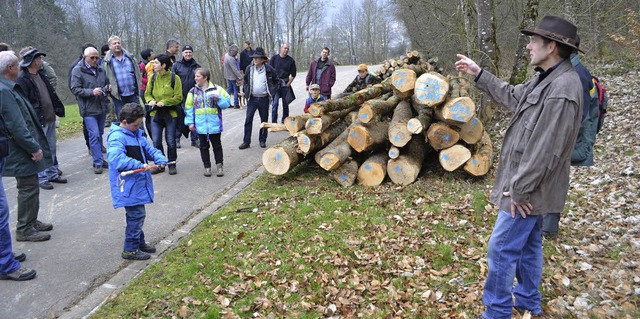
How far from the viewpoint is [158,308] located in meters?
3.99

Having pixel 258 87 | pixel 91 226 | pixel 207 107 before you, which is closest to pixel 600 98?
pixel 207 107

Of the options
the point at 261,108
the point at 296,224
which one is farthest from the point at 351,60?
the point at 296,224

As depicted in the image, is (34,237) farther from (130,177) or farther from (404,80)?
(404,80)

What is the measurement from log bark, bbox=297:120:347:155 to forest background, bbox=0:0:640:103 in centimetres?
365

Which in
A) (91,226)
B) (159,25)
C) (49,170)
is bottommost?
(91,226)

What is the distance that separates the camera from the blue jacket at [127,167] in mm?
4711

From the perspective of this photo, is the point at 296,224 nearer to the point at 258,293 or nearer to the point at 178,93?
the point at 258,293

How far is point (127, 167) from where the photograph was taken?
185 inches

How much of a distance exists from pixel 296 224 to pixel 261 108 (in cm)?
483

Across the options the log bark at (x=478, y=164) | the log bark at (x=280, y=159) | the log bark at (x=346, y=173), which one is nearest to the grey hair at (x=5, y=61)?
the log bark at (x=280, y=159)

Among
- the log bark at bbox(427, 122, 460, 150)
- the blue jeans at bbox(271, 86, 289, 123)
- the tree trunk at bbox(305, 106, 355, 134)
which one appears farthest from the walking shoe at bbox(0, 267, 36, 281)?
the blue jeans at bbox(271, 86, 289, 123)

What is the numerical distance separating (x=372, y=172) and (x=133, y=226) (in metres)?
3.74

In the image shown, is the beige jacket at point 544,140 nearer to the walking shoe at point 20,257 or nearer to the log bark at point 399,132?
the log bark at point 399,132

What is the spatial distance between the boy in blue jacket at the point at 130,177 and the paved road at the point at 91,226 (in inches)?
9.9
